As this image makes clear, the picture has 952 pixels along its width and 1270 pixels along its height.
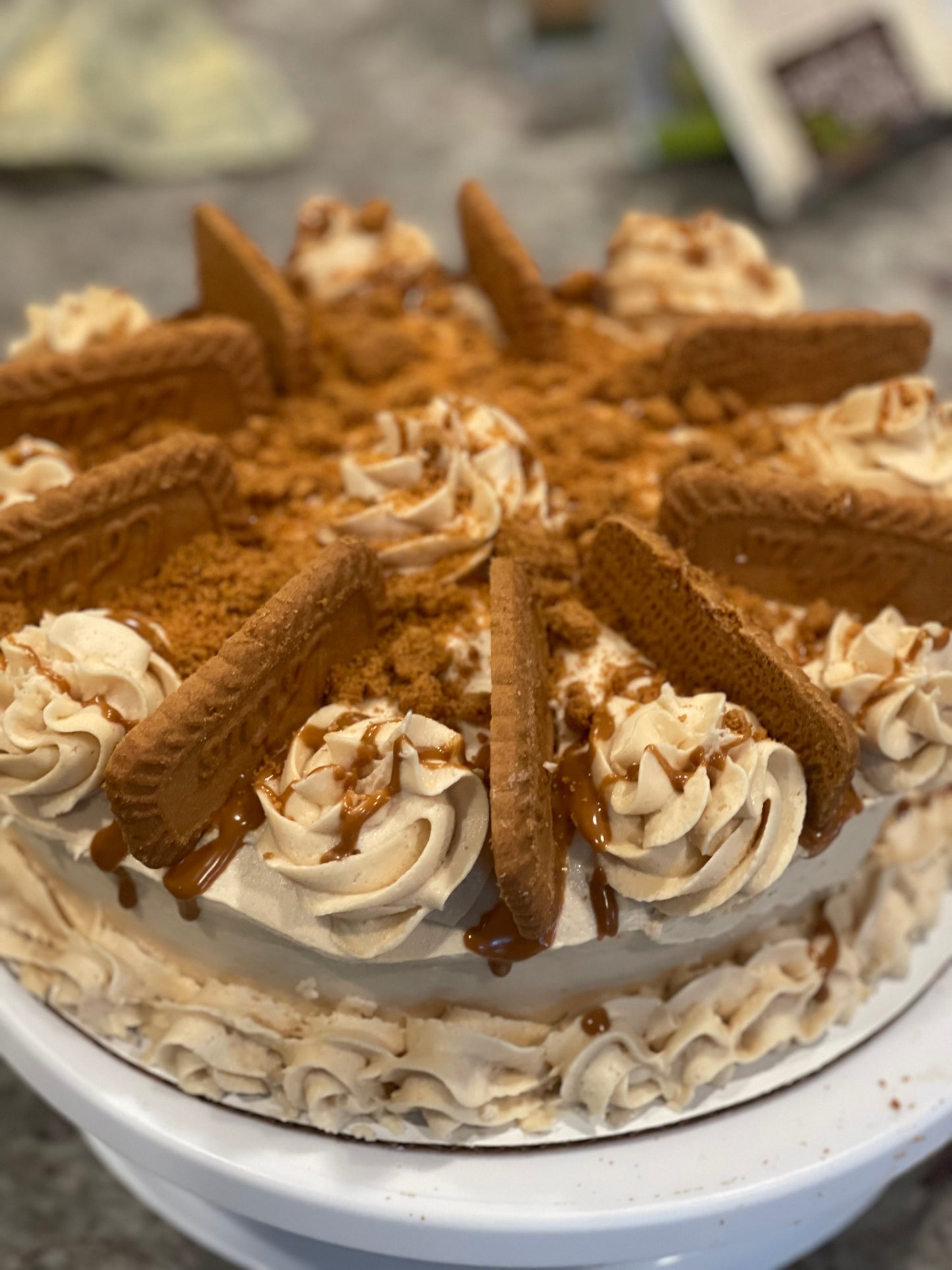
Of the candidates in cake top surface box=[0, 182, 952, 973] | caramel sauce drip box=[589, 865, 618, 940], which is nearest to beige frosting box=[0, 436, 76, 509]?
cake top surface box=[0, 182, 952, 973]

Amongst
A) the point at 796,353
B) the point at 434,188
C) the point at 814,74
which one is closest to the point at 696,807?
the point at 796,353

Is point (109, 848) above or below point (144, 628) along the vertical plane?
below

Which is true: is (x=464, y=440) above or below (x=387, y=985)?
above

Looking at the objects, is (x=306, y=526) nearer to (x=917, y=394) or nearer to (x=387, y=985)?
(x=387, y=985)

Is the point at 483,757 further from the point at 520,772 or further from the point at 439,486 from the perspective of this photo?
the point at 439,486

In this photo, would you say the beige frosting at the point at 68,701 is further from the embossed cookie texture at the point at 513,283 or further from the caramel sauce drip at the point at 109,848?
the embossed cookie texture at the point at 513,283

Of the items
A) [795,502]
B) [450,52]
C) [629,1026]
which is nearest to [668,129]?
[450,52]
